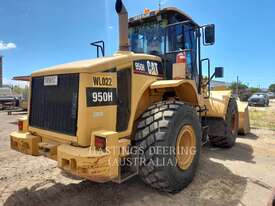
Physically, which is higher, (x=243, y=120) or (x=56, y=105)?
(x=56, y=105)

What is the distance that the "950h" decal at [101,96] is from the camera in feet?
10.6

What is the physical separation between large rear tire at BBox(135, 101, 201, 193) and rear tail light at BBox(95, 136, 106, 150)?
0.71 metres

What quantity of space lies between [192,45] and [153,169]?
3.24 meters

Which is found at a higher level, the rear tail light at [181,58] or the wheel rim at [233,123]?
the rear tail light at [181,58]

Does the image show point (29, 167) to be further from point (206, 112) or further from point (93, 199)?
point (206, 112)

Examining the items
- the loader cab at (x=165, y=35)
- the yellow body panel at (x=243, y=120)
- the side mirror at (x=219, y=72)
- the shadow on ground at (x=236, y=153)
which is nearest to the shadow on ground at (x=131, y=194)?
the shadow on ground at (x=236, y=153)

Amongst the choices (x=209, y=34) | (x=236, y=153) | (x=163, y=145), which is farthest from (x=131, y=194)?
(x=236, y=153)

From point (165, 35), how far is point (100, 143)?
2.77m

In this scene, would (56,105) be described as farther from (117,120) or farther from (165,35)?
(165,35)

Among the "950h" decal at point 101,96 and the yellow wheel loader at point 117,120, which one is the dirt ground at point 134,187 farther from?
the "950h" decal at point 101,96

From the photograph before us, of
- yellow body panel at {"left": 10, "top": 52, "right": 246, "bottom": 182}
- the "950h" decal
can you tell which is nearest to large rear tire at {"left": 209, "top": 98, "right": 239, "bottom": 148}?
yellow body panel at {"left": 10, "top": 52, "right": 246, "bottom": 182}

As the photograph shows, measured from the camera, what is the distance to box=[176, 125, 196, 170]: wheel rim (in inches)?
156

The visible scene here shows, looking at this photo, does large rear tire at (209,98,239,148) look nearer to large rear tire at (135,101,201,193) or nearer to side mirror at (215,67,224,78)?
side mirror at (215,67,224,78)

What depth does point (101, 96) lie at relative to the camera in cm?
333
